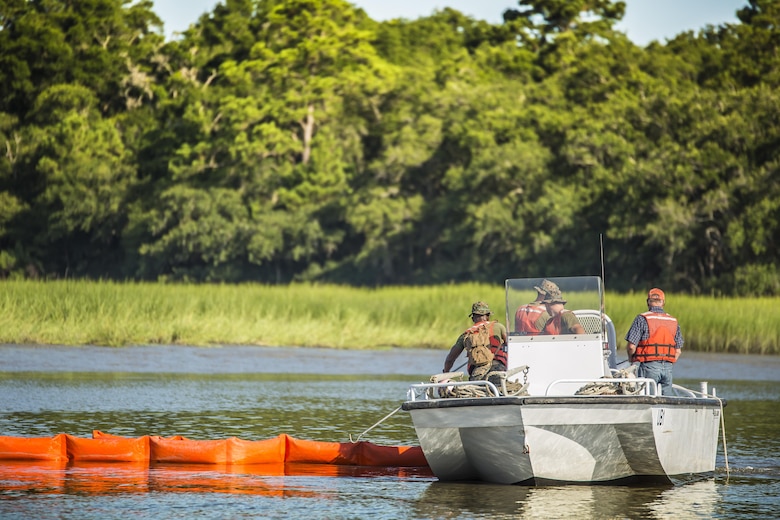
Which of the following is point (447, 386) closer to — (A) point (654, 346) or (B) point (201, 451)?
(A) point (654, 346)

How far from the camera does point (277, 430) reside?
A: 18.1 meters

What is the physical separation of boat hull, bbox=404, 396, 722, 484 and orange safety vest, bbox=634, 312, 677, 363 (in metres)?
0.65

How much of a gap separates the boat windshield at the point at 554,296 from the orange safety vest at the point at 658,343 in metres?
0.57

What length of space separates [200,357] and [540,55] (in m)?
43.2

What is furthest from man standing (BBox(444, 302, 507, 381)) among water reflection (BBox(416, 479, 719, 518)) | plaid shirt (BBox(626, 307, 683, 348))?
plaid shirt (BBox(626, 307, 683, 348))

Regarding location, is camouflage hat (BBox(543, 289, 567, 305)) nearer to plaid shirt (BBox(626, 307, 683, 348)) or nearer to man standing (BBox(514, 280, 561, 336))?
man standing (BBox(514, 280, 561, 336))

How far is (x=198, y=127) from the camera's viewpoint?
62719 mm

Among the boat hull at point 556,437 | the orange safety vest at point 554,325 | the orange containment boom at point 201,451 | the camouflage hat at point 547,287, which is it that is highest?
the camouflage hat at point 547,287

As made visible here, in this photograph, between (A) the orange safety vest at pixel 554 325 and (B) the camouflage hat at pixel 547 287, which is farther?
(B) the camouflage hat at pixel 547 287

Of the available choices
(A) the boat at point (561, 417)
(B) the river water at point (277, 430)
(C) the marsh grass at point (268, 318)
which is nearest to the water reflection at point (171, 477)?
(B) the river water at point (277, 430)

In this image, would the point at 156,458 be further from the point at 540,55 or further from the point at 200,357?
the point at 540,55

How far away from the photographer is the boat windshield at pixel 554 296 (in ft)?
45.5

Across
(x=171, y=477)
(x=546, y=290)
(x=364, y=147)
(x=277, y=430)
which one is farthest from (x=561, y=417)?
(x=364, y=147)

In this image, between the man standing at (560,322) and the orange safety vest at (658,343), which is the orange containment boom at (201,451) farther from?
the orange safety vest at (658,343)
